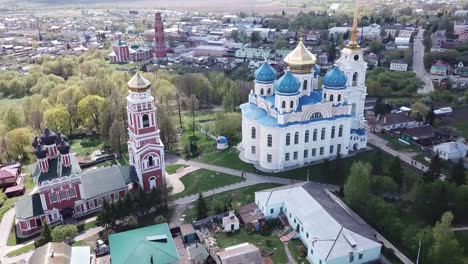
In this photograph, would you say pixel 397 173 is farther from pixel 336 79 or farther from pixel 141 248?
pixel 141 248

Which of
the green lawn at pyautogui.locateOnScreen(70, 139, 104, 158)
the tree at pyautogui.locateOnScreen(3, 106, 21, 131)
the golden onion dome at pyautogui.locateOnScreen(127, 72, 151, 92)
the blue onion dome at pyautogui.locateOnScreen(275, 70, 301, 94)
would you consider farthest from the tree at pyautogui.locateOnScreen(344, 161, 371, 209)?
the tree at pyautogui.locateOnScreen(3, 106, 21, 131)

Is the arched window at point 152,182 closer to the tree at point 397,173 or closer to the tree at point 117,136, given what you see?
→ the tree at point 117,136

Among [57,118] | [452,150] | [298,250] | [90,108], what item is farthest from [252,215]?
[57,118]

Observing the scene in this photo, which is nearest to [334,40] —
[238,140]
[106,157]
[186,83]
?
[186,83]

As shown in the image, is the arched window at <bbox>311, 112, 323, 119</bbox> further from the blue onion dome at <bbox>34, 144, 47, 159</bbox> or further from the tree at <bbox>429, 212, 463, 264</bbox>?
the blue onion dome at <bbox>34, 144, 47, 159</bbox>

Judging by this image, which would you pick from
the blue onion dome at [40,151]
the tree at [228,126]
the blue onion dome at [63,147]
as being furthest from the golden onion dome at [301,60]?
the blue onion dome at [40,151]
